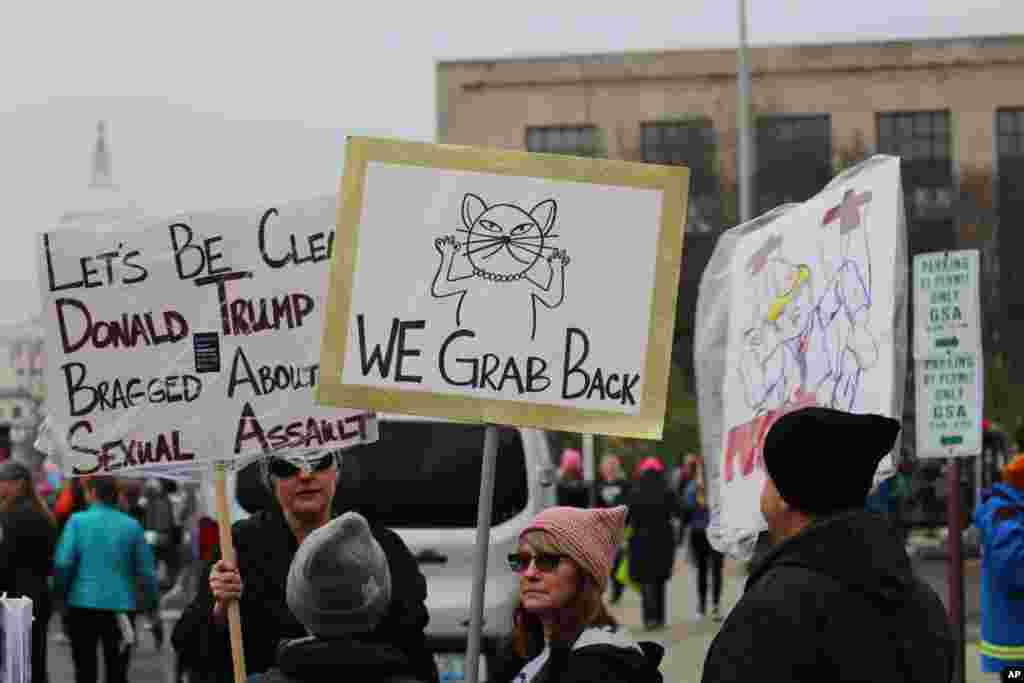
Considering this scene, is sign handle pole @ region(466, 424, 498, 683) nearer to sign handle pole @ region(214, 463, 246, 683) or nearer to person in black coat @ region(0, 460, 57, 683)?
sign handle pole @ region(214, 463, 246, 683)

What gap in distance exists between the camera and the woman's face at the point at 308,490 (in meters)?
6.30

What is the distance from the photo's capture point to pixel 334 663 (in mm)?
4117

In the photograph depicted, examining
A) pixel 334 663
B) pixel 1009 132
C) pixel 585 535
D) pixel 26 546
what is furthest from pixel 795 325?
pixel 1009 132

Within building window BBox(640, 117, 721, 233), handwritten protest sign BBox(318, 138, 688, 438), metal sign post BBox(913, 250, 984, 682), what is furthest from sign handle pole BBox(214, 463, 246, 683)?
building window BBox(640, 117, 721, 233)

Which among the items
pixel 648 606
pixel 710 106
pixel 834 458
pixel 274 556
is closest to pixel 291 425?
pixel 274 556

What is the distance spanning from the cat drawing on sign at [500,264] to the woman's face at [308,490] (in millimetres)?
654

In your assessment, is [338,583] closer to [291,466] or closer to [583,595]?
[583,595]

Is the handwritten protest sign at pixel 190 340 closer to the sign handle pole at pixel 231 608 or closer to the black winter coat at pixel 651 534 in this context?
the sign handle pole at pixel 231 608

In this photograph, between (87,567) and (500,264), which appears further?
(87,567)

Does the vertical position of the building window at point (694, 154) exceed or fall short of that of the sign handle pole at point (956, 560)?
it exceeds it

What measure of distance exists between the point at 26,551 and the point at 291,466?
5317 mm

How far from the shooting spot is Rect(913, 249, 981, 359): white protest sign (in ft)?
38.8

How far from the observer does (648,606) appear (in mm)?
19484

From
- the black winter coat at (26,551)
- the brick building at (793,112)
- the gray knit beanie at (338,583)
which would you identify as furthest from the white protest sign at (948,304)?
the brick building at (793,112)
